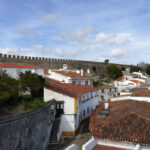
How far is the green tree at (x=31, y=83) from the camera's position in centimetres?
1584

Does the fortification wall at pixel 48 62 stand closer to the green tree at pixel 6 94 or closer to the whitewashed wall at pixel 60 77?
the whitewashed wall at pixel 60 77

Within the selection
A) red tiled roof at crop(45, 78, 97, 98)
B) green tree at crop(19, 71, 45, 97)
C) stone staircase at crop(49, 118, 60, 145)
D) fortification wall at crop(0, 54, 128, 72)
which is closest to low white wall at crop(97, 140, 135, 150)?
stone staircase at crop(49, 118, 60, 145)

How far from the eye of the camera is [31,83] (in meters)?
16.1

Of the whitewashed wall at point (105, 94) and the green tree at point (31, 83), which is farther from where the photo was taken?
the whitewashed wall at point (105, 94)

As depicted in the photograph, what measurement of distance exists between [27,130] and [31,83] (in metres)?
6.67

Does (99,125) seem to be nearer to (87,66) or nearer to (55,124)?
(55,124)

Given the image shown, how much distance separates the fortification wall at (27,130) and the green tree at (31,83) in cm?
349

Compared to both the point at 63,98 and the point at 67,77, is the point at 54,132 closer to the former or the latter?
the point at 63,98

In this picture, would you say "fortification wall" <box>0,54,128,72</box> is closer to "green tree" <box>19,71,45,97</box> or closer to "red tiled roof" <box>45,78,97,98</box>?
"red tiled roof" <box>45,78,97,98</box>

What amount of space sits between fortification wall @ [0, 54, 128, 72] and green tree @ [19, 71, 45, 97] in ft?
53.7

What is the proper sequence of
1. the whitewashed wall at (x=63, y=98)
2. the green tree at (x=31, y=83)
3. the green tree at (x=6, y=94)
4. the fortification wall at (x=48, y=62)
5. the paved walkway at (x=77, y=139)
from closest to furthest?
the green tree at (x=6, y=94)
the paved walkway at (x=77, y=139)
the whitewashed wall at (x=63, y=98)
the green tree at (x=31, y=83)
the fortification wall at (x=48, y=62)

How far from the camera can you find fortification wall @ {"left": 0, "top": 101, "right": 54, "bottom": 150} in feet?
26.1

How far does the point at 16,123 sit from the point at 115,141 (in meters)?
5.01

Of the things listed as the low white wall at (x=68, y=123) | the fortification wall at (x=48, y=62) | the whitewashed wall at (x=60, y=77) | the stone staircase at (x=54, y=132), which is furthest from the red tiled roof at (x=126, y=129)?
→ the fortification wall at (x=48, y=62)
